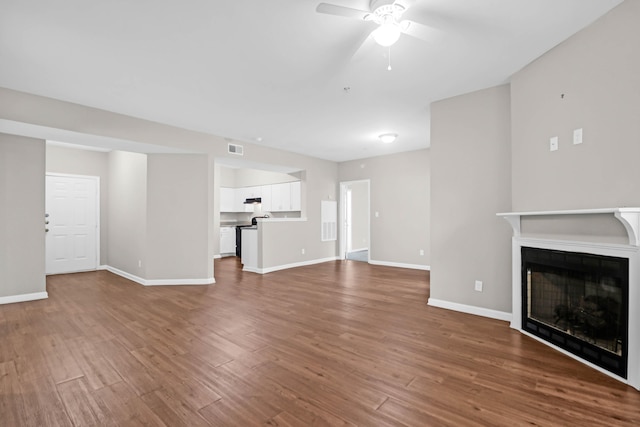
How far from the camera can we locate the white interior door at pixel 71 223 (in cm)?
598

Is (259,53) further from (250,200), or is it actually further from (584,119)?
(250,200)

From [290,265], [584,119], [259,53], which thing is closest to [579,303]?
[584,119]

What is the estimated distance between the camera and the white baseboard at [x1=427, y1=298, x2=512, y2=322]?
130 inches

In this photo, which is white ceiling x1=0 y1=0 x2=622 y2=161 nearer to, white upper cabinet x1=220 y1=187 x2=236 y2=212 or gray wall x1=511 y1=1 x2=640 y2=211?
gray wall x1=511 y1=1 x2=640 y2=211

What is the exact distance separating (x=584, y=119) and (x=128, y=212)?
694 cm

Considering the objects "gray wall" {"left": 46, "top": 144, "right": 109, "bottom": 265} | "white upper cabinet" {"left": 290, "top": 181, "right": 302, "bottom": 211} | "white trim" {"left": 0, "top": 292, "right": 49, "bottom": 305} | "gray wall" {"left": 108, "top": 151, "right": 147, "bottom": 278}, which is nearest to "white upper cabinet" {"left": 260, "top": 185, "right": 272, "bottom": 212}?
"white upper cabinet" {"left": 290, "top": 181, "right": 302, "bottom": 211}

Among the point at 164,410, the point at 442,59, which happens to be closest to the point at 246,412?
the point at 164,410

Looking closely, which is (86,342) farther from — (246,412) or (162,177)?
(162,177)

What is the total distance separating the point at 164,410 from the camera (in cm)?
178

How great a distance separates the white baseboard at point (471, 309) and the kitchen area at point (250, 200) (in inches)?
167

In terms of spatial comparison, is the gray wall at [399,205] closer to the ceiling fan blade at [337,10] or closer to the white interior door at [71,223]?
the ceiling fan blade at [337,10]

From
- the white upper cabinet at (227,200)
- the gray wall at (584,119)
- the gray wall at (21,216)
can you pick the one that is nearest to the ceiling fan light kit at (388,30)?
the gray wall at (584,119)

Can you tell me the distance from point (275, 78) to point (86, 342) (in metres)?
3.29

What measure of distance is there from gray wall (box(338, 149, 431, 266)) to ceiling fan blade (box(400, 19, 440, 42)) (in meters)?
4.27
